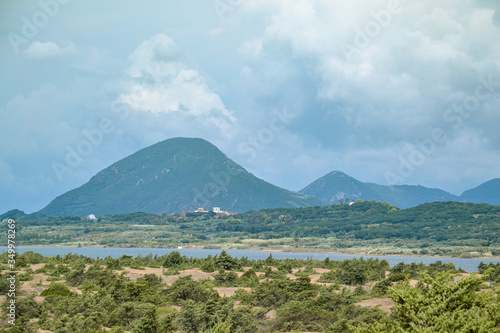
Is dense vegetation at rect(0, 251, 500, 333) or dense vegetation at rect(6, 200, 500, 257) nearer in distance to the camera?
dense vegetation at rect(0, 251, 500, 333)

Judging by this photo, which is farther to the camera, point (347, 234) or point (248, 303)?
point (347, 234)

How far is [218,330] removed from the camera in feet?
48.8

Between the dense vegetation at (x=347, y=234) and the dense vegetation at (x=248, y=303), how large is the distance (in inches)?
3076

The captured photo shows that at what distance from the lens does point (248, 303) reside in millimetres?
27484

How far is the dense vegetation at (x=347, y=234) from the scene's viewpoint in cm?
→ 11881

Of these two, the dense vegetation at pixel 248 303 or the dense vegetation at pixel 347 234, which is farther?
the dense vegetation at pixel 347 234

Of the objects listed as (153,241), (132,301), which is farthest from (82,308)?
(153,241)

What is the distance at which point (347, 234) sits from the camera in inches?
5925

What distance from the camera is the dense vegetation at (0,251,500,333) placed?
13.6 metres

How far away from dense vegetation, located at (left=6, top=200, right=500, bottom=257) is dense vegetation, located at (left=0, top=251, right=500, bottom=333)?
78.1 metres

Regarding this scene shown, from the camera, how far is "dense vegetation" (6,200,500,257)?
11881 centimetres

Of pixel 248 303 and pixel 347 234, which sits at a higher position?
pixel 248 303

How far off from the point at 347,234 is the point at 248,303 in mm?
127443

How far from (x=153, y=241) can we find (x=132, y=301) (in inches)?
4688
